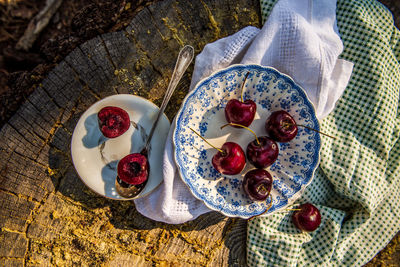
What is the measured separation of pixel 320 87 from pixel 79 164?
1437 mm

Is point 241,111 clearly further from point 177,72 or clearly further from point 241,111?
point 177,72

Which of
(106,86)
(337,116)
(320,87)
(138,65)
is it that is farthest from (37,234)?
(337,116)

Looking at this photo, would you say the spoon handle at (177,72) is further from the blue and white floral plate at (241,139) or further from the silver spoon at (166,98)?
the blue and white floral plate at (241,139)

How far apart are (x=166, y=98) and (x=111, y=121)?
0.32m

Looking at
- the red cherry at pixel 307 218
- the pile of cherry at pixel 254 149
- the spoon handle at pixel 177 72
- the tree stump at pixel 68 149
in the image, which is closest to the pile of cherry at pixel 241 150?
the pile of cherry at pixel 254 149

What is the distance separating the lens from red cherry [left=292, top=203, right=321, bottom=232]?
1.77 meters

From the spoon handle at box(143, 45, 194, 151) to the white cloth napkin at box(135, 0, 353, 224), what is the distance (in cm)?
6

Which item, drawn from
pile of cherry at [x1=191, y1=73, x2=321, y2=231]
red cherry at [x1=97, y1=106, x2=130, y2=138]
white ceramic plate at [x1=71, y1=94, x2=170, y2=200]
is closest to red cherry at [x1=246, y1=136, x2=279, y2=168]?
pile of cherry at [x1=191, y1=73, x2=321, y2=231]

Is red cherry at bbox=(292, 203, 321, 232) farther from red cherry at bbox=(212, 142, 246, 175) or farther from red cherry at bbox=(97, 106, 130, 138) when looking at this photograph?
red cherry at bbox=(97, 106, 130, 138)

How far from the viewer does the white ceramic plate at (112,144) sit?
1561 millimetres

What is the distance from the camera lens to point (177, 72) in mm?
1623

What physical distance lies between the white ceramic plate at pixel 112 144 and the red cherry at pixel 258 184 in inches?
20.1

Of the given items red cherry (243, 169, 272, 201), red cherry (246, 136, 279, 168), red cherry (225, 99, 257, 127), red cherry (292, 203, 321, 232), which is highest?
red cherry (225, 99, 257, 127)

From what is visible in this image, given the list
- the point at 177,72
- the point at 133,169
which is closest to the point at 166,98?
the point at 177,72
